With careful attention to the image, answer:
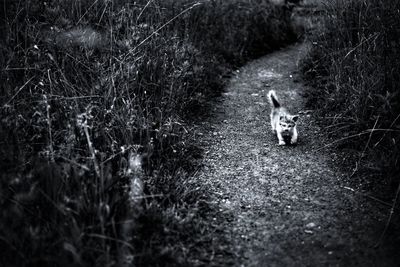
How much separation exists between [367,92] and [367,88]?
0.10m

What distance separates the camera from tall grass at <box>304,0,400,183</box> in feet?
12.2

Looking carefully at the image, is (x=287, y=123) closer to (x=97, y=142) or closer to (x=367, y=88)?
(x=367, y=88)

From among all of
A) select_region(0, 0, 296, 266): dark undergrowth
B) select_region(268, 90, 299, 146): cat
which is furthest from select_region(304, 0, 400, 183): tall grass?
select_region(0, 0, 296, 266): dark undergrowth

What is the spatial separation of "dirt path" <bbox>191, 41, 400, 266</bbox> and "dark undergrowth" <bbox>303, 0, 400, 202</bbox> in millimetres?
305

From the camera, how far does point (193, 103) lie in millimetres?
5262

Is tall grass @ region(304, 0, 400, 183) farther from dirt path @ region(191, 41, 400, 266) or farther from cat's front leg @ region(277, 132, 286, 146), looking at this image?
cat's front leg @ region(277, 132, 286, 146)

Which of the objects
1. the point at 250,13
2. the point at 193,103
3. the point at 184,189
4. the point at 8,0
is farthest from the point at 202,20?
the point at 184,189

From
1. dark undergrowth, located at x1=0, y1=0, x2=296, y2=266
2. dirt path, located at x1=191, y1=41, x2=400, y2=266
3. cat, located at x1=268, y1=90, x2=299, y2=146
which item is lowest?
dirt path, located at x1=191, y1=41, x2=400, y2=266

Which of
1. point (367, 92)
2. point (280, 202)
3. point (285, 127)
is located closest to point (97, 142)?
point (280, 202)

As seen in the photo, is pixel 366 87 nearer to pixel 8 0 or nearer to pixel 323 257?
pixel 323 257

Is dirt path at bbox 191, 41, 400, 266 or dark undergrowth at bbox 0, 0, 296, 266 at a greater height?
dark undergrowth at bbox 0, 0, 296, 266

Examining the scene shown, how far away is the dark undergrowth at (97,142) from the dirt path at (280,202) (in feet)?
0.93

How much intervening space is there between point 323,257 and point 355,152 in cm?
176

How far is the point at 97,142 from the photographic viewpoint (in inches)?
135
